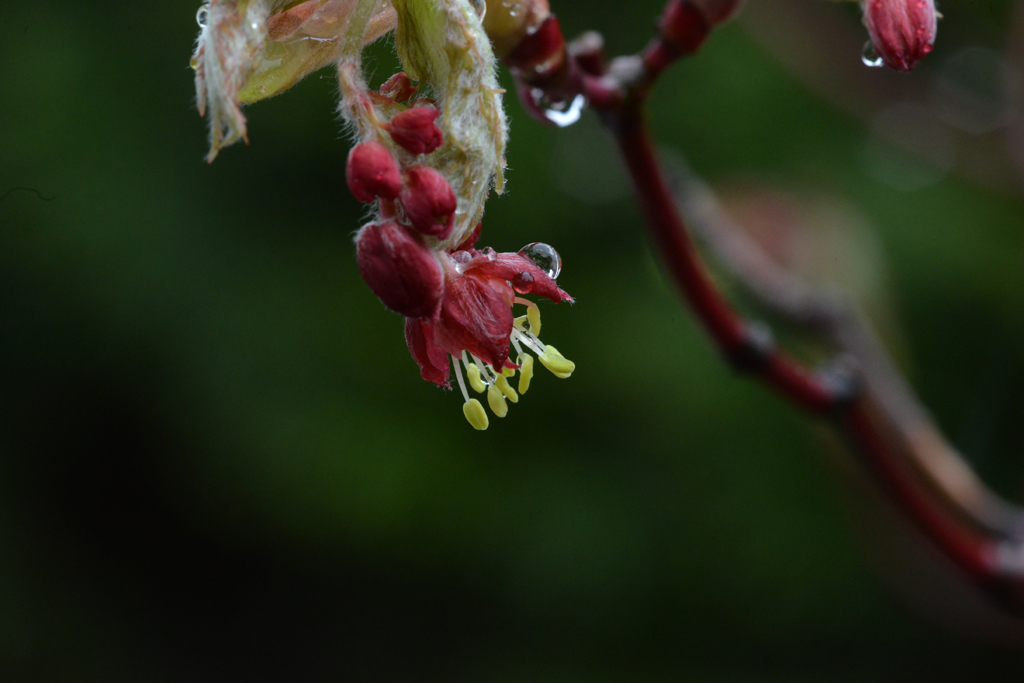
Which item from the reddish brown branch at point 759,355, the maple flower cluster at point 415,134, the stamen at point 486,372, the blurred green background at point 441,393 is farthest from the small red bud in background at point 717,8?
the blurred green background at point 441,393

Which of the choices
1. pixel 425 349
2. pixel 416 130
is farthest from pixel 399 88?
pixel 425 349

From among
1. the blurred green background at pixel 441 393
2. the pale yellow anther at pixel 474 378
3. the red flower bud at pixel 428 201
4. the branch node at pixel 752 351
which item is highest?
the red flower bud at pixel 428 201

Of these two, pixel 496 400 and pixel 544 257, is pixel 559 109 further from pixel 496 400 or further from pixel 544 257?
pixel 496 400

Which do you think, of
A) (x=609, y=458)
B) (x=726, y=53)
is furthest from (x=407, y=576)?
(x=726, y=53)

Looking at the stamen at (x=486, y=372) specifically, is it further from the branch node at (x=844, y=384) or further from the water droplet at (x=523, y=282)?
the branch node at (x=844, y=384)

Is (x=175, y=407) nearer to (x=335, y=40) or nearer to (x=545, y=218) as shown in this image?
(x=545, y=218)

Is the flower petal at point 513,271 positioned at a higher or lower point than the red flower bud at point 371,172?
lower

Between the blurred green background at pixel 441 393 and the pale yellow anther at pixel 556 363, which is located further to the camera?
the blurred green background at pixel 441 393

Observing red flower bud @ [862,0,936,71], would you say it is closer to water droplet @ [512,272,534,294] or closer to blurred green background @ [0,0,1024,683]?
water droplet @ [512,272,534,294]
